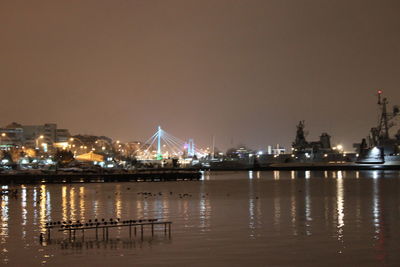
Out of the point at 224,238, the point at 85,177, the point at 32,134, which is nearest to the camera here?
the point at 224,238

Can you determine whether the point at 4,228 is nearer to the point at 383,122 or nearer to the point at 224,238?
the point at 224,238

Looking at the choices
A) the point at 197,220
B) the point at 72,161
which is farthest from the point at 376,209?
the point at 72,161

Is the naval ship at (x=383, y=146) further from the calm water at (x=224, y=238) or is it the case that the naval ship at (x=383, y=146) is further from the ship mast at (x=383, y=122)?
the calm water at (x=224, y=238)

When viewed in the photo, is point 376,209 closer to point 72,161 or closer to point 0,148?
point 72,161

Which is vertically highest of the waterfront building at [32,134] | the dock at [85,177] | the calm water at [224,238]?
the waterfront building at [32,134]

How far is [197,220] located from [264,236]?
6.08 m

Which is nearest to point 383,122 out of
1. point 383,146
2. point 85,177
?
point 383,146

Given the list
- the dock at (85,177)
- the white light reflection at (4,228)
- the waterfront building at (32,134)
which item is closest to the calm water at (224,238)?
the white light reflection at (4,228)

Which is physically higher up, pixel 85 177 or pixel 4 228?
pixel 85 177

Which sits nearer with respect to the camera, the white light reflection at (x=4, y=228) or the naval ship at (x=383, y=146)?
the white light reflection at (x=4, y=228)

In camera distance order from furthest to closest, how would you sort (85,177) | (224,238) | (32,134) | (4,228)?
1. (32,134)
2. (85,177)
3. (4,228)
4. (224,238)

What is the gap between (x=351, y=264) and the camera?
17.3 metres

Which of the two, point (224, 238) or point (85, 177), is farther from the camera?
point (85, 177)

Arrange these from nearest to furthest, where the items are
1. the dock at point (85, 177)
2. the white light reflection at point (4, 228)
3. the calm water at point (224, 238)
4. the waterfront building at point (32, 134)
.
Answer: the calm water at point (224, 238), the white light reflection at point (4, 228), the dock at point (85, 177), the waterfront building at point (32, 134)
